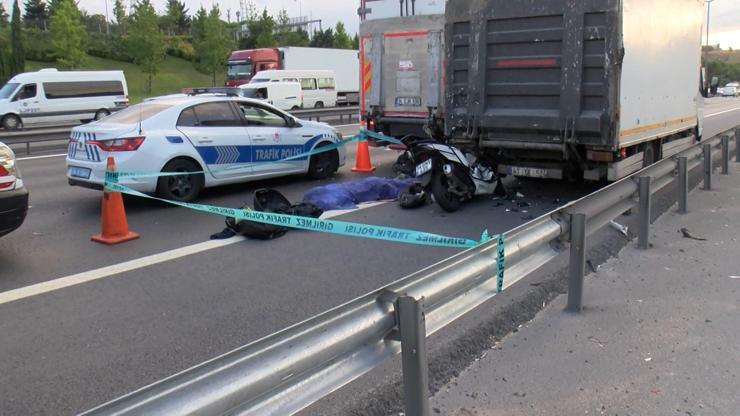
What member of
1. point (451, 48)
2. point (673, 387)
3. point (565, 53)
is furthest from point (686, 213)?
point (673, 387)

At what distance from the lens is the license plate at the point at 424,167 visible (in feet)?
27.9

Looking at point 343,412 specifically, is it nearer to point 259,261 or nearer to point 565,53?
point 259,261

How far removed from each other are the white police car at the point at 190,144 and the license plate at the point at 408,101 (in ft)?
6.79

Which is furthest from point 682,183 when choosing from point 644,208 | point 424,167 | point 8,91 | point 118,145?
point 8,91

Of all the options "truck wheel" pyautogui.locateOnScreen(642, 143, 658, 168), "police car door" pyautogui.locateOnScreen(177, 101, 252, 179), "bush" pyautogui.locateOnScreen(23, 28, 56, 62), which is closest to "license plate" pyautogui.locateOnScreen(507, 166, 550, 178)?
"truck wheel" pyautogui.locateOnScreen(642, 143, 658, 168)

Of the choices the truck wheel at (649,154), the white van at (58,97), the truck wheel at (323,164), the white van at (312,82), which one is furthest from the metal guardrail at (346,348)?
the white van at (312,82)

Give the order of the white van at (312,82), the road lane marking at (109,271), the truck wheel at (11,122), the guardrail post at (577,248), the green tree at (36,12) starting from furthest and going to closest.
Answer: the green tree at (36,12)
the white van at (312,82)
the truck wheel at (11,122)
the road lane marking at (109,271)
the guardrail post at (577,248)

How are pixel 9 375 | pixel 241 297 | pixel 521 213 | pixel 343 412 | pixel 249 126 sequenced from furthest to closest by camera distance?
pixel 249 126 → pixel 521 213 → pixel 241 297 → pixel 9 375 → pixel 343 412

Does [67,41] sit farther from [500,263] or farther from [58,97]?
[500,263]

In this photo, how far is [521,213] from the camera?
8.59 meters

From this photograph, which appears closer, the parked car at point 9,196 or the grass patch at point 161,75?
the parked car at point 9,196

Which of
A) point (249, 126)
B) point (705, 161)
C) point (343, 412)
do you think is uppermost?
point (249, 126)

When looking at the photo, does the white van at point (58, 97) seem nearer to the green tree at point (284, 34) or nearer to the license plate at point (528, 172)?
the license plate at point (528, 172)

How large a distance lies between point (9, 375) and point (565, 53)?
673 cm
